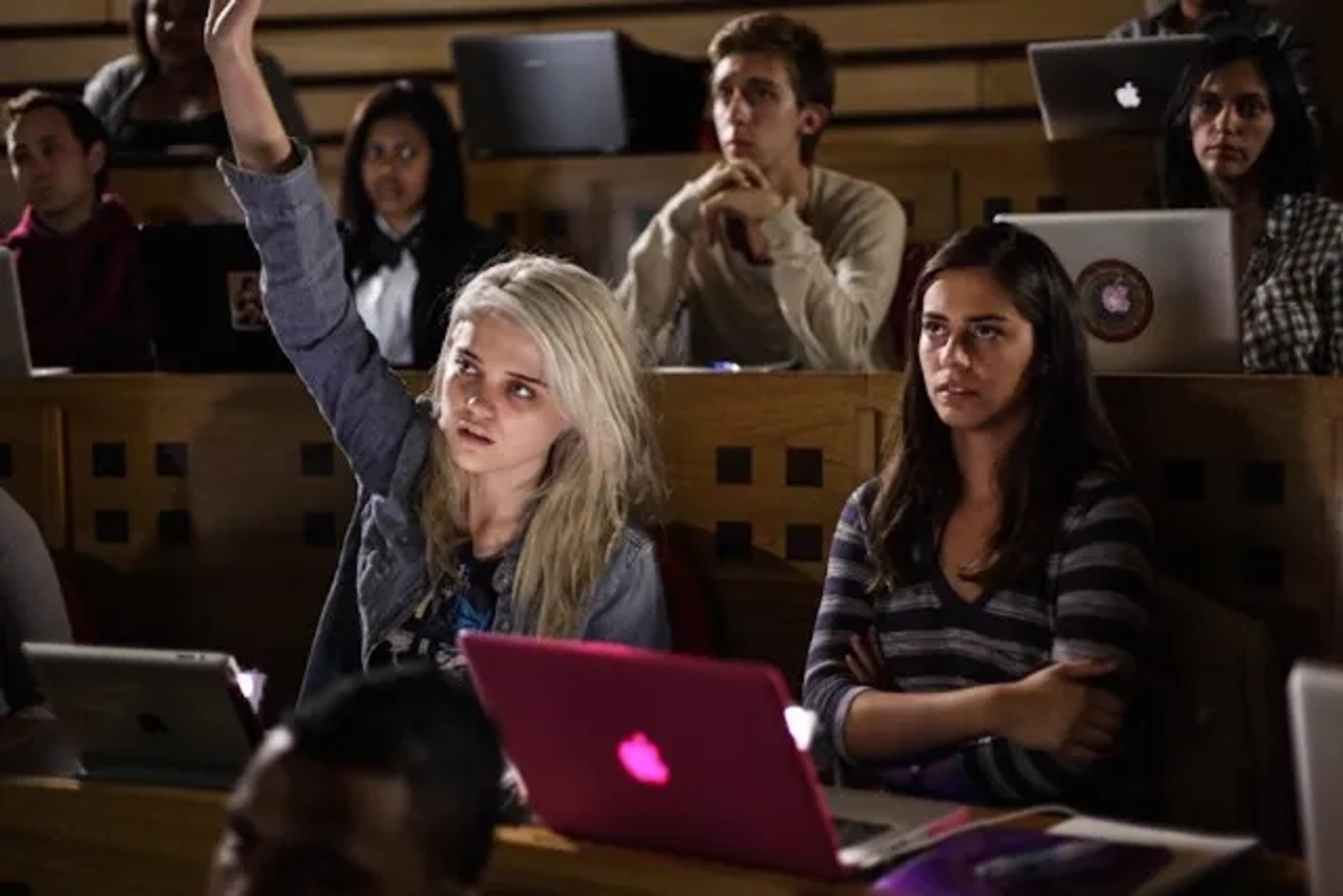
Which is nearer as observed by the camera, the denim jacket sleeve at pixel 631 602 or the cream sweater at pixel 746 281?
the denim jacket sleeve at pixel 631 602

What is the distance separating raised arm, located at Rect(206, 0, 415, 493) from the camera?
2.27 m

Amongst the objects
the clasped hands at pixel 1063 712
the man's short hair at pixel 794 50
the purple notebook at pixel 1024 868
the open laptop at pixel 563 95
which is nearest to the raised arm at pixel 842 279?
the man's short hair at pixel 794 50

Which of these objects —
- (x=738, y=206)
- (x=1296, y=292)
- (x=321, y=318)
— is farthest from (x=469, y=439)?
(x=1296, y=292)

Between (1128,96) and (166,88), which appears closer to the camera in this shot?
(1128,96)

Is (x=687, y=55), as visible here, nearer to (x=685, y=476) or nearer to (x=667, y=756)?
(x=685, y=476)

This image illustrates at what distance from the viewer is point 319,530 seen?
280 cm

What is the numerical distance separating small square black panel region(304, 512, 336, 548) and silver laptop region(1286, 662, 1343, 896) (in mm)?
1553

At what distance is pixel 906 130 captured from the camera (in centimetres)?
531

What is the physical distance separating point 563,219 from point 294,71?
2273 millimetres

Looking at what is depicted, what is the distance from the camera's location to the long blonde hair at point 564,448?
2227 mm

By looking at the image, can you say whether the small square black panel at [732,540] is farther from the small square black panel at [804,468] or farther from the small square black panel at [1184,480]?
the small square black panel at [1184,480]

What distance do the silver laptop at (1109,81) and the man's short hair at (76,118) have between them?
1548 mm

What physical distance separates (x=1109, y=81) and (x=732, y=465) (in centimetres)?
133

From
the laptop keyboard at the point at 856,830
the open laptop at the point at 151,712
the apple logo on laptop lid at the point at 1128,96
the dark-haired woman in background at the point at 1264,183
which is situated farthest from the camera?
the apple logo on laptop lid at the point at 1128,96
